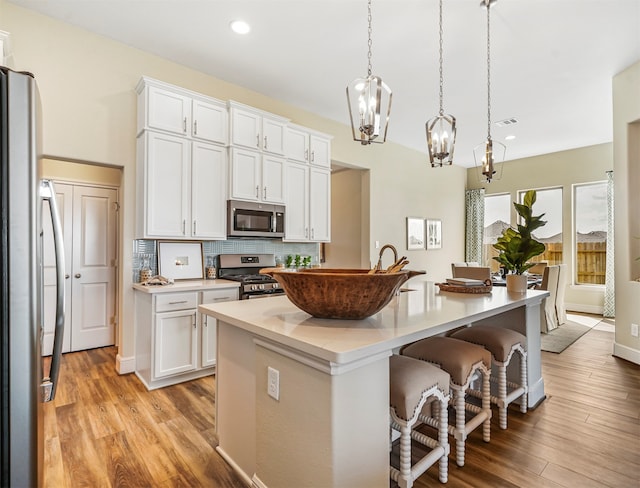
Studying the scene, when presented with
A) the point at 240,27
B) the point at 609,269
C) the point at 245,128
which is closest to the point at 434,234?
the point at 609,269

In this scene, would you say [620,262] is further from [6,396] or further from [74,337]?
[74,337]

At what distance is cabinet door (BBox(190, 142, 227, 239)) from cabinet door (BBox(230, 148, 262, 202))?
0.10 metres

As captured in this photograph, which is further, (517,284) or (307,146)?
(307,146)

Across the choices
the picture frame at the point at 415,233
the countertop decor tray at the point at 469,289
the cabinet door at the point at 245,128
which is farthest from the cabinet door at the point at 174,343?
the picture frame at the point at 415,233

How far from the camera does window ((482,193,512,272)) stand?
7.78 m

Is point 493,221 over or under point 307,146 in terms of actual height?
under

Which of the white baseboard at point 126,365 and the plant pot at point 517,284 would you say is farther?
the white baseboard at point 126,365

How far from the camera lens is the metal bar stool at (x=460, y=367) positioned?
1.88 m

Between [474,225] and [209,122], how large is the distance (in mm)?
6563

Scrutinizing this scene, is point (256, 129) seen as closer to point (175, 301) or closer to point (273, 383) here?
point (175, 301)

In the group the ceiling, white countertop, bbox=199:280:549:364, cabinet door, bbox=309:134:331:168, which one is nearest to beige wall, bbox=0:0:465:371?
the ceiling

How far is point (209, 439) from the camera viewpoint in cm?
219

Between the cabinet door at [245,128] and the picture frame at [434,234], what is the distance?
4417mm

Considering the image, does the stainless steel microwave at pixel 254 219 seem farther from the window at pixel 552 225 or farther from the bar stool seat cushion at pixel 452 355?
the window at pixel 552 225
